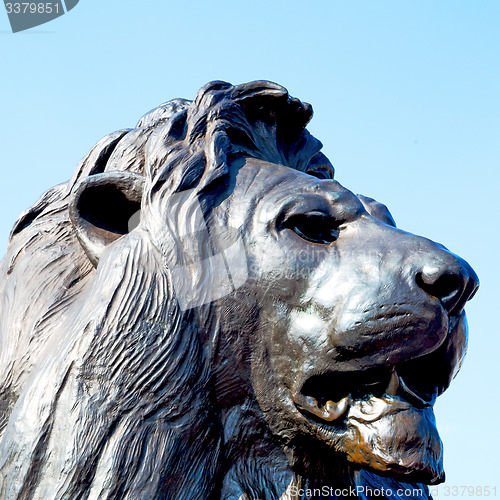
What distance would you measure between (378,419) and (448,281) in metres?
0.39

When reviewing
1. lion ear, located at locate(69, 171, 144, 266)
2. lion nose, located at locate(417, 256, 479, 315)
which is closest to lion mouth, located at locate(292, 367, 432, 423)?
lion nose, located at locate(417, 256, 479, 315)

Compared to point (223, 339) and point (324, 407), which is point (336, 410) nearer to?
point (324, 407)

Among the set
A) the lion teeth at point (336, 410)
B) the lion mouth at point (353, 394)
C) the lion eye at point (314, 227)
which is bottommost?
the lion teeth at point (336, 410)

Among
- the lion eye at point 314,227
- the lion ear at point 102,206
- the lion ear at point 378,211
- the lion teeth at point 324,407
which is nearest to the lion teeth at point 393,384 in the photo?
the lion teeth at point 324,407

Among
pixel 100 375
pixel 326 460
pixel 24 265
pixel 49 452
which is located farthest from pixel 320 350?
pixel 24 265

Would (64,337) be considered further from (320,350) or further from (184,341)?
(320,350)

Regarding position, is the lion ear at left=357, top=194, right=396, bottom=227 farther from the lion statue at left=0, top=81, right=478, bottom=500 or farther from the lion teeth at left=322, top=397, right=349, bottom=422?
the lion teeth at left=322, top=397, right=349, bottom=422

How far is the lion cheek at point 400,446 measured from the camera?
218 cm

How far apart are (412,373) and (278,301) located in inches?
15.3

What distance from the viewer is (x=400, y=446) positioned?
2188mm

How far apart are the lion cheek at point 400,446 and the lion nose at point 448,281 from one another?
0.94ft

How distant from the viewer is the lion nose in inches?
88.0

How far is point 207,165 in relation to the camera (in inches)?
97.1

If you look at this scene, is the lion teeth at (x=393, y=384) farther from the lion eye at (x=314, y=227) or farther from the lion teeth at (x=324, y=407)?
the lion eye at (x=314, y=227)
